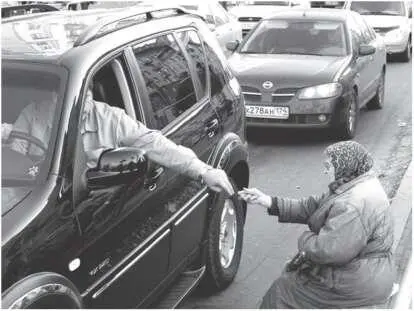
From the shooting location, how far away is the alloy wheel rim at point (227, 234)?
4918mm

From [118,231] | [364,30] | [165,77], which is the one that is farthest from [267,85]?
[118,231]

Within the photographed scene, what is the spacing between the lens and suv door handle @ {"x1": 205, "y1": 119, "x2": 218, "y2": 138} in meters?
4.66

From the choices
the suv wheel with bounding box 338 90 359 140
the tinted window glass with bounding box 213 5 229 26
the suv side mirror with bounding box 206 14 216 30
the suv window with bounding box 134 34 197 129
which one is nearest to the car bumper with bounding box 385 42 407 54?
the tinted window glass with bounding box 213 5 229 26

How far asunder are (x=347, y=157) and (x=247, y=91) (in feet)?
18.9

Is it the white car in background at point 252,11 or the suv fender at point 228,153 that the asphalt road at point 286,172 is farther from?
the white car in background at point 252,11

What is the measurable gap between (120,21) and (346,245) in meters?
1.84

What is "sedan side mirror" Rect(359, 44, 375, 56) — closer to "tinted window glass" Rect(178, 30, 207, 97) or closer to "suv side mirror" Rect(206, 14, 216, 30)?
"suv side mirror" Rect(206, 14, 216, 30)

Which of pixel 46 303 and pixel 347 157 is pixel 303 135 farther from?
pixel 46 303

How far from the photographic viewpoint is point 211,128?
4723mm

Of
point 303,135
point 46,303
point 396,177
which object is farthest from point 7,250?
point 303,135

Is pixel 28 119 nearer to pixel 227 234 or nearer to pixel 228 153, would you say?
pixel 228 153

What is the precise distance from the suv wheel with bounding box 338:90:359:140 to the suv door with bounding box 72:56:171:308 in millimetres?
5963

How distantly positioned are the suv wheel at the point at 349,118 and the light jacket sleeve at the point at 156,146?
6015mm

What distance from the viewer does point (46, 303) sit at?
109 inches
